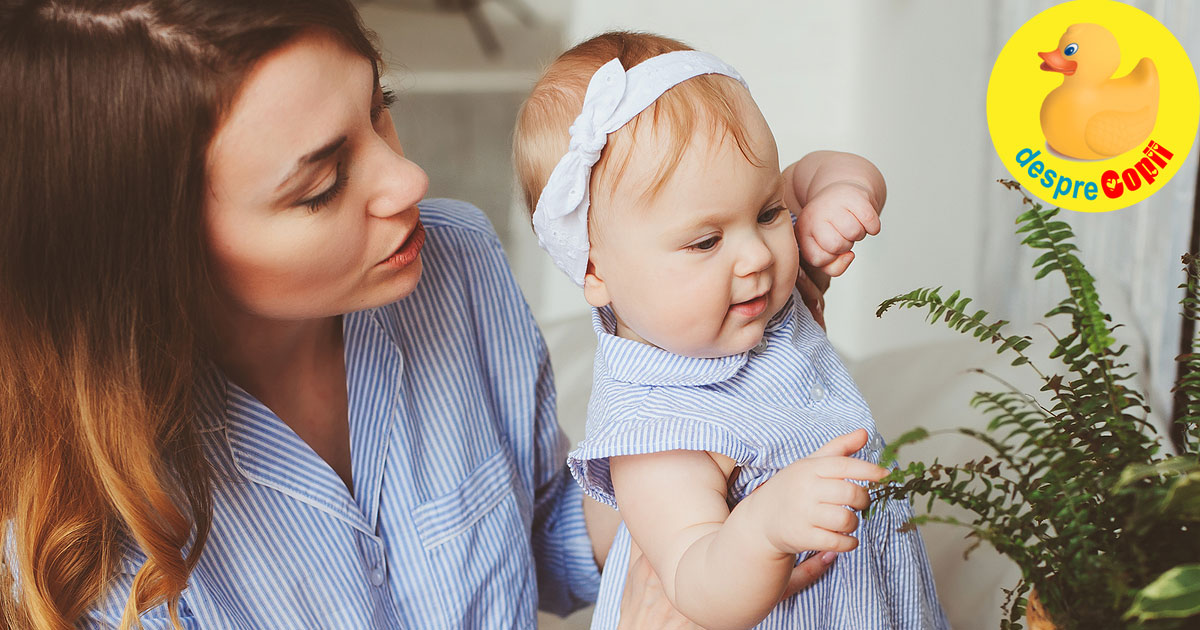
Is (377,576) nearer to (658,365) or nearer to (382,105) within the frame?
(658,365)

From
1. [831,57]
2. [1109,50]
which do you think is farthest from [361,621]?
[831,57]

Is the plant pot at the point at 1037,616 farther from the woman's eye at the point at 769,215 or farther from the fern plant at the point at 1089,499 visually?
the woman's eye at the point at 769,215

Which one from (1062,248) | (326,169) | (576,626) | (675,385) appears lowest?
(576,626)

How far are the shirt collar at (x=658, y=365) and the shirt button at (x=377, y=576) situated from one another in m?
0.43

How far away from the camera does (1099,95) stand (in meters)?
1.18

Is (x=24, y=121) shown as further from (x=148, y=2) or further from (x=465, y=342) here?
(x=465, y=342)

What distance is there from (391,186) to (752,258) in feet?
1.30

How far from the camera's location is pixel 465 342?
4.64ft

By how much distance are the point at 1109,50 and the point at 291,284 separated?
1.00 meters

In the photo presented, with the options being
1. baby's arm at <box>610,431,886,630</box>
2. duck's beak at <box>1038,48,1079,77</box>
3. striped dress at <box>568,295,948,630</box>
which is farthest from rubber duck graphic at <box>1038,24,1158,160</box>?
baby's arm at <box>610,431,886,630</box>

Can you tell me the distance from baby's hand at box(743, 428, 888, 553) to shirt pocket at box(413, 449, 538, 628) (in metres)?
0.61

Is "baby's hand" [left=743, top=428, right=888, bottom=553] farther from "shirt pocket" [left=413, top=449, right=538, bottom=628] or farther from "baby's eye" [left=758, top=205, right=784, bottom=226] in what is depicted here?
"shirt pocket" [left=413, top=449, right=538, bottom=628]

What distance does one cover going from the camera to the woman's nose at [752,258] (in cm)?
97

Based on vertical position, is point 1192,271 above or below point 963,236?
above
